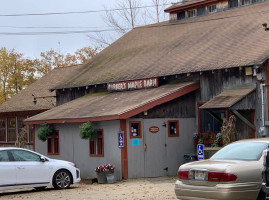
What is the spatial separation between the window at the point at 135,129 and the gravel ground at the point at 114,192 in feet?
6.33

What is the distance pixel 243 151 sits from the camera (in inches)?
499

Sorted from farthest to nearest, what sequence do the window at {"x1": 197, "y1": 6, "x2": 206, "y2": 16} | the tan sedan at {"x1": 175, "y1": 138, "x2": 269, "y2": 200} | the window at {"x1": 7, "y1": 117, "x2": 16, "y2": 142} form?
the window at {"x1": 7, "y1": 117, "x2": 16, "y2": 142}
the window at {"x1": 197, "y1": 6, "x2": 206, "y2": 16}
the tan sedan at {"x1": 175, "y1": 138, "x2": 269, "y2": 200}

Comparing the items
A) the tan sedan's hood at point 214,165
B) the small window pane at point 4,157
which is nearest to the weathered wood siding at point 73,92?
the small window pane at point 4,157

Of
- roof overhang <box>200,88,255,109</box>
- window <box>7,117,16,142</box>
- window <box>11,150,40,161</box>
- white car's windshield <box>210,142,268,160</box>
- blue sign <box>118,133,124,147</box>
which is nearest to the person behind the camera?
white car's windshield <box>210,142,268,160</box>

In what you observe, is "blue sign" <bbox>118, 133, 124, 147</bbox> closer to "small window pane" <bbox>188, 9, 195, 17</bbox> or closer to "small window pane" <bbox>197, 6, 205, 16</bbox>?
"small window pane" <bbox>197, 6, 205, 16</bbox>

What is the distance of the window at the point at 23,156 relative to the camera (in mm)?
18922

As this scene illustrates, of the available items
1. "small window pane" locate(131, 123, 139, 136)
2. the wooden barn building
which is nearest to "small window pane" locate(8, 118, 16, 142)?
the wooden barn building

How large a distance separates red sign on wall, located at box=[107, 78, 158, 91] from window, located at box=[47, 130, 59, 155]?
3.76 m

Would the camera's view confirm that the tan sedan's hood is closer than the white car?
Yes

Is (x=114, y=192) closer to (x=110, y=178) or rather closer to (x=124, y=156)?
(x=110, y=178)

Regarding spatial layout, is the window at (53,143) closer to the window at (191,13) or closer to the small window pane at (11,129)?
the window at (191,13)

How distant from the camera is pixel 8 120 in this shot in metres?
40.1

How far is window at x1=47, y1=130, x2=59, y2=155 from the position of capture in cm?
2698

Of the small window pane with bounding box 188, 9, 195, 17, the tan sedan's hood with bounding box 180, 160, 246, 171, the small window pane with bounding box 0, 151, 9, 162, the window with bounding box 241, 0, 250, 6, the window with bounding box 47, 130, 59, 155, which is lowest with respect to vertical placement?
the tan sedan's hood with bounding box 180, 160, 246, 171
